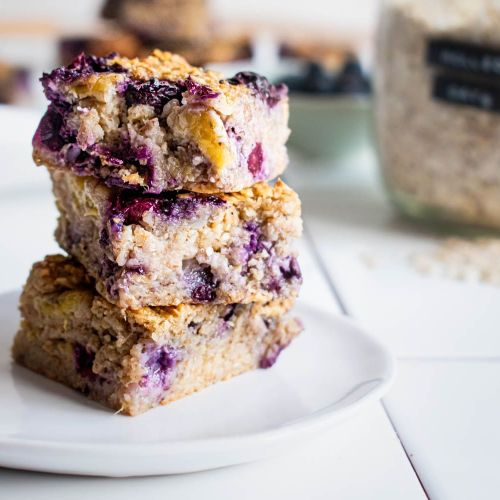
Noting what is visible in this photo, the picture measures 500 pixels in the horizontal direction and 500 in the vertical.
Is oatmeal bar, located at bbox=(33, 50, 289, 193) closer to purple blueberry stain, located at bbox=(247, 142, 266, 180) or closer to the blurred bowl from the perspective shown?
purple blueberry stain, located at bbox=(247, 142, 266, 180)

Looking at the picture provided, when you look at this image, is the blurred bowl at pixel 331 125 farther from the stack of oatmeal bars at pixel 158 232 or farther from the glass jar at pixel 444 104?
the stack of oatmeal bars at pixel 158 232

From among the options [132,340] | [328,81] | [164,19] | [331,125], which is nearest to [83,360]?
[132,340]

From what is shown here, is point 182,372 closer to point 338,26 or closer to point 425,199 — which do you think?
point 425,199

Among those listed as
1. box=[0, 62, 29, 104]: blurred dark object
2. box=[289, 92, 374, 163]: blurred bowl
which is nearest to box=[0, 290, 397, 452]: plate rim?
box=[289, 92, 374, 163]: blurred bowl

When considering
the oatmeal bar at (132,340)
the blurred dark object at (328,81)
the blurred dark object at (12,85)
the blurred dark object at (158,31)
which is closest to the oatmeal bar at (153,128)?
the oatmeal bar at (132,340)

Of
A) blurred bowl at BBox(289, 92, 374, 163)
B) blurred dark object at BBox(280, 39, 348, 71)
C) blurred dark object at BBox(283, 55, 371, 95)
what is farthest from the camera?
blurred dark object at BBox(280, 39, 348, 71)
